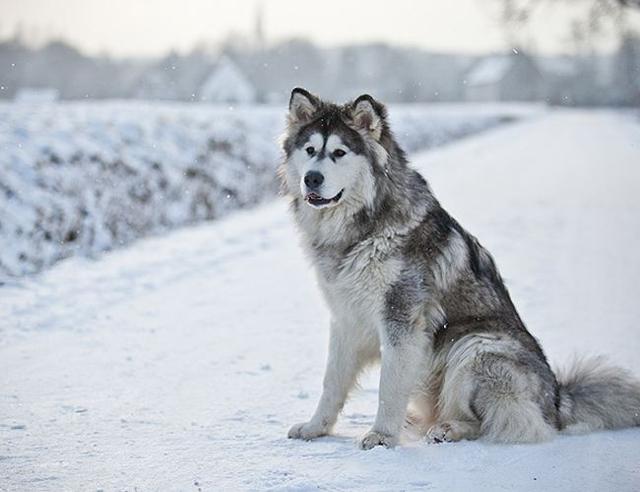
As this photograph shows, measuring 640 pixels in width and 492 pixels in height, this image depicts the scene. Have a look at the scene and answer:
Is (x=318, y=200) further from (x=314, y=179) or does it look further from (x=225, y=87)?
(x=225, y=87)

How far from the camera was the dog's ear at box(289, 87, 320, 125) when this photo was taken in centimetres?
453

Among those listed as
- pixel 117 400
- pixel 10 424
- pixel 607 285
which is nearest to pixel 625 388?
pixel 117 400

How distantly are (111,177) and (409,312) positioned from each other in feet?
26.1

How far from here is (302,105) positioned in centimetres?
458

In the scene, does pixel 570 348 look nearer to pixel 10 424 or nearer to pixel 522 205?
pixel 10 424

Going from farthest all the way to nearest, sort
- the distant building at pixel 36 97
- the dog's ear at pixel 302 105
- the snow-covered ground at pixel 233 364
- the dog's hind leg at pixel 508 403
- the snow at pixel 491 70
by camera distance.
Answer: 1. the snow at pixel 491 70
2. the distant building at pixel 36 97
3. the dog's ear at pixel 302 105
4. the dog's hind leg at pixel 508 403
5. the snow-covered ground at pixel 233 364

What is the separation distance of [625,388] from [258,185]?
1205 centimetres

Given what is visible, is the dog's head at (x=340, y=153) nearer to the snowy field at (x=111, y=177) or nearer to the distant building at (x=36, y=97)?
the snowy field at (x=111, y=177)

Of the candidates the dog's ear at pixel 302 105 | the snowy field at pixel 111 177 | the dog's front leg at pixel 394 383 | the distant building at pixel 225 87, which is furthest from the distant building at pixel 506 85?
the dog's front leg at pixel 394 383

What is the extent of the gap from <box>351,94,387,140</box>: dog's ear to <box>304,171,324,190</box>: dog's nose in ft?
1.51

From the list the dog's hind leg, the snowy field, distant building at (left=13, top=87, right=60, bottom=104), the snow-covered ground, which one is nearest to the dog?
the dog's hind leg

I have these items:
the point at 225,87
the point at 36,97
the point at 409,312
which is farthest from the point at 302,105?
the point at 225,87

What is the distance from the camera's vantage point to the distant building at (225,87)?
2293 inches

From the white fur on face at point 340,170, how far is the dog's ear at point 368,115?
0.61ft
